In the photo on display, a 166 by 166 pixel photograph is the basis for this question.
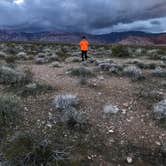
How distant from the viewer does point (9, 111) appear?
17.6 ft

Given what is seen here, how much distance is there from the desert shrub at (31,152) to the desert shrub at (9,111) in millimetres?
825

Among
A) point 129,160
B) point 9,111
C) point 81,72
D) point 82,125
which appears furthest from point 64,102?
point 81,72

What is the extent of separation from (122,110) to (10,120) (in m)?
2.86

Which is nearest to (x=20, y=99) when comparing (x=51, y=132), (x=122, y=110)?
(x=51, y=132)

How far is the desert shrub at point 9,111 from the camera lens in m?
5.17

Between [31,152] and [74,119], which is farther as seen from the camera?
[74,119]

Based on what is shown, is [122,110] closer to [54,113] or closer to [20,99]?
[54,113]

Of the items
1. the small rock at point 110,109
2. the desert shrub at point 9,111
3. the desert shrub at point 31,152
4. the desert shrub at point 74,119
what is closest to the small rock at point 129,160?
the desert shrub at point 31,152

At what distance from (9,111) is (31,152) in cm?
171

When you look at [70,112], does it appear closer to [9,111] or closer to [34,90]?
[9,111]

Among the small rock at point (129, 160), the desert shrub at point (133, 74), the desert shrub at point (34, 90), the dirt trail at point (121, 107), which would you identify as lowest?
the small rock at point (129, 160)

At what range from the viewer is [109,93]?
288 inches

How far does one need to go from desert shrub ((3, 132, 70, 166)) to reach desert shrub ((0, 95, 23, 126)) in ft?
2.71

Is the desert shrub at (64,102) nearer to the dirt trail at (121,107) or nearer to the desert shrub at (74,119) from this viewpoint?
the dirt trail at (121,107)
